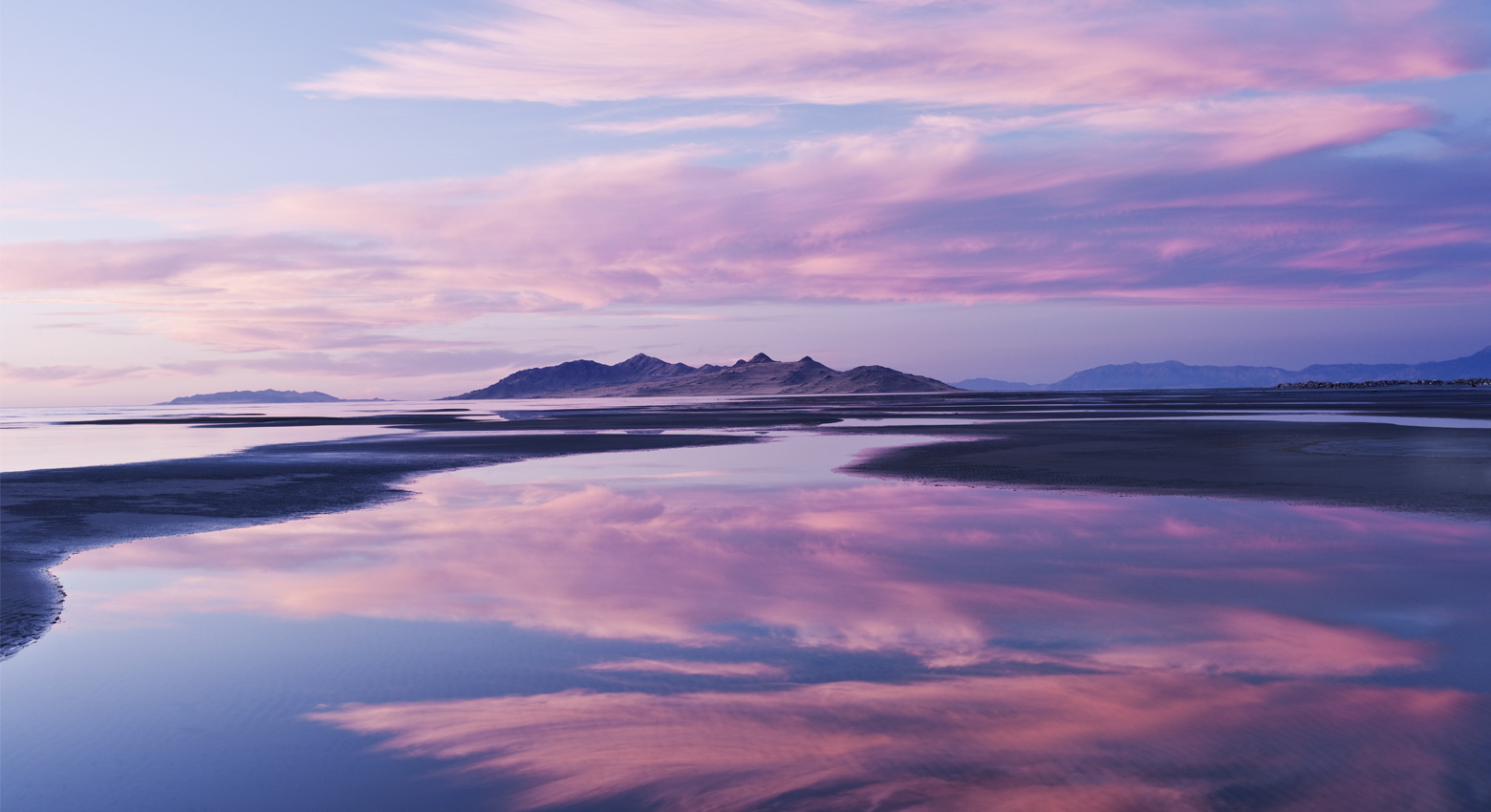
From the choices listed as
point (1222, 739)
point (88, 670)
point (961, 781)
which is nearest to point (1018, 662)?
point (1222, 739)

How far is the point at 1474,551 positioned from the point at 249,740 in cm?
1596

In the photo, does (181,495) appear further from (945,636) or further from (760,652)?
(945,636)

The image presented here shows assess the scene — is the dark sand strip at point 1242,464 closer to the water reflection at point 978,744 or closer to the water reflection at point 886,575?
the water reflection at point 886,575

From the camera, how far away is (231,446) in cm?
4334

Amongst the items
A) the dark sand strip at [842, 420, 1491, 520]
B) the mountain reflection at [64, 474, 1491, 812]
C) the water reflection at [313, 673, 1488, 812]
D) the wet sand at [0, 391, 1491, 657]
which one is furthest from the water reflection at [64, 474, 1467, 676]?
the dark sand strip at [842, 420, 1491, 520]

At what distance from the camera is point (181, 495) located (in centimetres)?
2336

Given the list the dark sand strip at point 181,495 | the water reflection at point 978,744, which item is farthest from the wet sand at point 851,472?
the water reflection at point 978,744

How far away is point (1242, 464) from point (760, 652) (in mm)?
23272

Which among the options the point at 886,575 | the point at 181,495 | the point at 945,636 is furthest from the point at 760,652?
the point at 181,495

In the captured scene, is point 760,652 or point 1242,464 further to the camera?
point 1242,464

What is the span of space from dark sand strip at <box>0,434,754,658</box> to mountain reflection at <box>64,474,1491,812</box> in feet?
3.55

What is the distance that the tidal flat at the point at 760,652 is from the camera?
6.48m

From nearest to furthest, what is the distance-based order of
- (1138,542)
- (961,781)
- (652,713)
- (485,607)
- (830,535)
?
(961,781) → (652,713) → (485,607) → (1138,542) → (830,535)

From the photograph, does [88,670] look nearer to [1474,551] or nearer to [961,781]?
[961,781]
